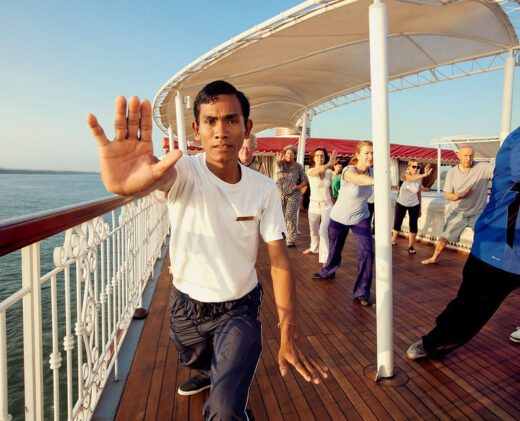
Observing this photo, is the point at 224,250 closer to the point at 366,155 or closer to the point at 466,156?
the point at 366,155

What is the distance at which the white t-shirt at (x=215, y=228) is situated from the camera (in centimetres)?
147

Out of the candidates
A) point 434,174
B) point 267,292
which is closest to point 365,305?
point 267,292

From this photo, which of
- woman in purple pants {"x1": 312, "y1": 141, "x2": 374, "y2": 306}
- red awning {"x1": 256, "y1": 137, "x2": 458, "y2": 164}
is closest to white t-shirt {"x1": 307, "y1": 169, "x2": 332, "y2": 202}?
woman in purple pants {"x1": 312, "y1": 141, "x2": 374, "y2": 306}

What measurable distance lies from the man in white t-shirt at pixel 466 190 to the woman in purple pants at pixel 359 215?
63.8 inches

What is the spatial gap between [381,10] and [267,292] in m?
3.03

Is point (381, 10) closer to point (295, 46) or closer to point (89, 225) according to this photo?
point (89, 225)

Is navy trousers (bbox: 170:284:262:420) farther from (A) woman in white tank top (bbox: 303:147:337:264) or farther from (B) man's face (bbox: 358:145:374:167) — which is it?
(A) woman in white tank top (bbox: 303:147:337:264)

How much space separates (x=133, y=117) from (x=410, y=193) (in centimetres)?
598

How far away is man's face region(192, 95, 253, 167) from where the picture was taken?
1.44 meters

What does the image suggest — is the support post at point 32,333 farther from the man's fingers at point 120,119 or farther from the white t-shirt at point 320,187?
the white t-shirt at point 320,187

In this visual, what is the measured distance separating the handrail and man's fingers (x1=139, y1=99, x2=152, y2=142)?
1.44 ft

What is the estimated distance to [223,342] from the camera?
1429 mm

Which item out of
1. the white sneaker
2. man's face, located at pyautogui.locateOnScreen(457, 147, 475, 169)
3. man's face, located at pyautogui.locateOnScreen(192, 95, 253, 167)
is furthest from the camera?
man's face, located at pyautogui.locateOnScreen(457, 147, 475, 169)

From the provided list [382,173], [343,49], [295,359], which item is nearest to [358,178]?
[382,173]
